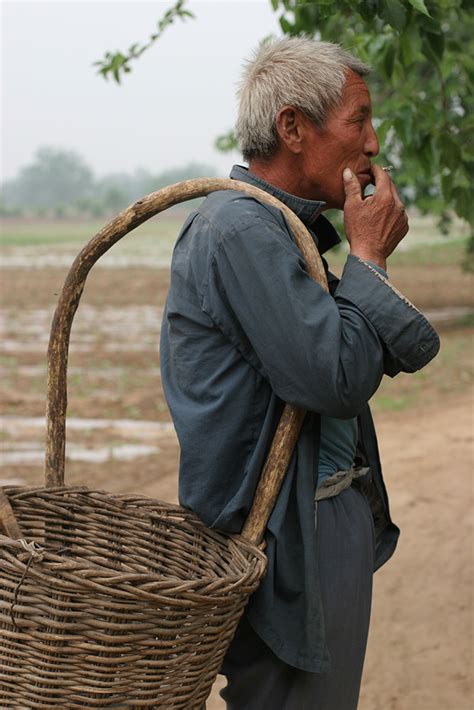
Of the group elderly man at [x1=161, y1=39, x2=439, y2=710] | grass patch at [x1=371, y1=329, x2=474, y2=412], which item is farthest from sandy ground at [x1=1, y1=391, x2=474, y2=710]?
elderly man at [x1=161, y1=39, x2=439, y2=710]

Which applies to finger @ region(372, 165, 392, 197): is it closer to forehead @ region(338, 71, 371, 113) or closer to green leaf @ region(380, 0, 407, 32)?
forehead @ region(338, 71, 371, 113)

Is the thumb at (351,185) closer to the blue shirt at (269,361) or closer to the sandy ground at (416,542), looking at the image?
the blue shirt at (269,361)

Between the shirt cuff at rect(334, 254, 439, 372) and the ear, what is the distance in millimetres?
297

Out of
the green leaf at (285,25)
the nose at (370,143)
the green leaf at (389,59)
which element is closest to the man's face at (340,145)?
the nose at (370,143)

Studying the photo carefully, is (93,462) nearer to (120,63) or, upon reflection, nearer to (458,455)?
(458,455)

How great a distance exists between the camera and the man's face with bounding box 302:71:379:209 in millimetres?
1963

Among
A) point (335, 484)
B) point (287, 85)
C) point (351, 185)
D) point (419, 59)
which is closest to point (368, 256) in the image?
point (351, 185)

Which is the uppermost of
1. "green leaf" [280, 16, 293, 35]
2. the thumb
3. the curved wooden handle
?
"green leaf" [280, 16, 293, 35]

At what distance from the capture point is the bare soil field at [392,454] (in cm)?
406

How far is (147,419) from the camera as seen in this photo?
8.43m

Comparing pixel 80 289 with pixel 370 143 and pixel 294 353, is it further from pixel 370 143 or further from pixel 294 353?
pixel 370 143

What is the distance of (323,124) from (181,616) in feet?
3.19

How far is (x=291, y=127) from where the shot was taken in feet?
6.42

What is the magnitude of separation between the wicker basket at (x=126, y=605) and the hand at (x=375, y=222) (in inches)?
4.0
